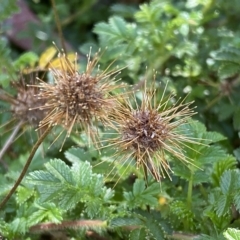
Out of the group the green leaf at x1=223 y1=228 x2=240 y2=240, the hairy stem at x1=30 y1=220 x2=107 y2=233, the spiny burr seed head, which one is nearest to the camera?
the green leaf at x1=223 y1=228 x2=240 y2=240

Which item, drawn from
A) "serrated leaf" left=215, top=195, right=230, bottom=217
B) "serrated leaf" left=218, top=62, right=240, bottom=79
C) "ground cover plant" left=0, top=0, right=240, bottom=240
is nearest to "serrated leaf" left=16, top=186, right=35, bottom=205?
"ground cover plant" left=0, top=0, right=240, bottom=240

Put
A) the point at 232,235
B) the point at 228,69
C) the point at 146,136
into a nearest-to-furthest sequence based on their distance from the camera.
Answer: the point at 232,235, the point at 146,136, the point at 228,69

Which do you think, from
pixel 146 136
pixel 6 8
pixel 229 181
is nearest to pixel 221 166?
pixel 229 181

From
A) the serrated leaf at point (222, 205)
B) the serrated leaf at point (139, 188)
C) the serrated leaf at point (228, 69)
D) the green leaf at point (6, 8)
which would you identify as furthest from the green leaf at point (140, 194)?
the green leaf at point (6, 8)

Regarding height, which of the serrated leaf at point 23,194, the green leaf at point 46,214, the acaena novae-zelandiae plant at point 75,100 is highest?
the acaena novae-zelandiae plant at point 75,100

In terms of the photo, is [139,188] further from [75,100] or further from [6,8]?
[6,8]

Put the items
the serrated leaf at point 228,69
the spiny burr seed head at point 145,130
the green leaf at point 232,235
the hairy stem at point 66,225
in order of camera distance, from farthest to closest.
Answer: the serrated leaf at point 228,69 → the hairy stem at point 66,225 → the spiny burr seed head at point 145,130 → the green leaf at point 232,235

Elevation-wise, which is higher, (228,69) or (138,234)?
(228,69)

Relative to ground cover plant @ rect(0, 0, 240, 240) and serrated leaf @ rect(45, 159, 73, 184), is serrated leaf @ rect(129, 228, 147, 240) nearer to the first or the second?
ground cover plant @ rect(0, 0, 240, 240)

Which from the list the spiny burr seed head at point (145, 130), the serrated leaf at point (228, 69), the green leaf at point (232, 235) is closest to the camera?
the green leaf at point (232, 235)

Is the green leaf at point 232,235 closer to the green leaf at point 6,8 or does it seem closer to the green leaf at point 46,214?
the green leaf at point 46,214
